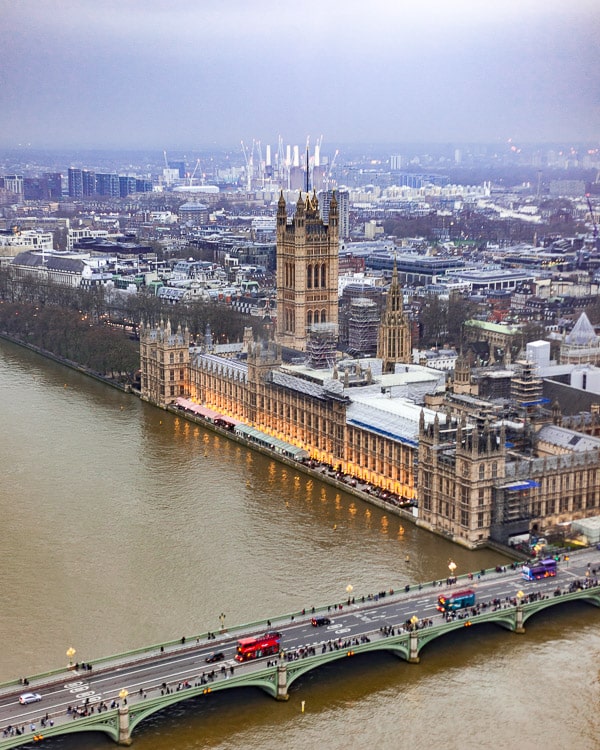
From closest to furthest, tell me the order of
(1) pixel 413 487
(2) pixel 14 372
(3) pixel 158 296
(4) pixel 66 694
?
(4) pixel 66 694 < (1) pixel 413 487 < (2) pixel 14 372 < (3) pixel 158 296

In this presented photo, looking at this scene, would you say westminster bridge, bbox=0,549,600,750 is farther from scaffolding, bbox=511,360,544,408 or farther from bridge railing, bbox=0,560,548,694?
scaffolding, bbox=511,360,544,408

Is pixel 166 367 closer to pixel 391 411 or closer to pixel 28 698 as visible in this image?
pixel 391 411

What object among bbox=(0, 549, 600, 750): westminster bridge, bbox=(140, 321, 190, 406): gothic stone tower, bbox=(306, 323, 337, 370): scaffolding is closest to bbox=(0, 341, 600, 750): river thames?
bbox=(0, 549, 600, 750): westminster bridge

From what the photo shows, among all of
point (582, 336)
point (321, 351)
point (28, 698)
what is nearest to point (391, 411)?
point (321, 351)

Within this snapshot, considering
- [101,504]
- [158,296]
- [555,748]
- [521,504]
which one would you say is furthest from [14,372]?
[555,748]

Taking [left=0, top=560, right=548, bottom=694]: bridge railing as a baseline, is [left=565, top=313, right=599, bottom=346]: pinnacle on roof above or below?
above

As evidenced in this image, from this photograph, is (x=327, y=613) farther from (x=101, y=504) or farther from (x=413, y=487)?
(x=101, y=504)

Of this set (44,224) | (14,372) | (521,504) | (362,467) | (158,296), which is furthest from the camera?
(44,224)
